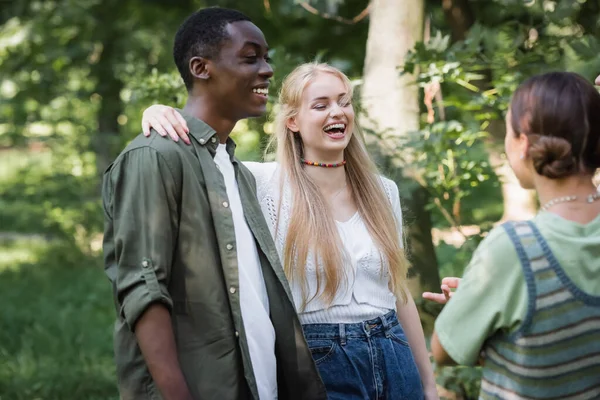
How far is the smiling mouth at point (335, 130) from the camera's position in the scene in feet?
10.8

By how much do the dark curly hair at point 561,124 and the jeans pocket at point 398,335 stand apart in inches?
44.0

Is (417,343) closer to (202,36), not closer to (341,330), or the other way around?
(341,330)

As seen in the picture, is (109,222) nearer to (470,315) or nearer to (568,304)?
(470,315)

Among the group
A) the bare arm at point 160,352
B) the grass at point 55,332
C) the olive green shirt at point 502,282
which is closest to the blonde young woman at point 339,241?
the bare arm at point 160,352

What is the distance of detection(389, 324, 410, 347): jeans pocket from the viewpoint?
3080 mm

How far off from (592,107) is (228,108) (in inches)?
45.9

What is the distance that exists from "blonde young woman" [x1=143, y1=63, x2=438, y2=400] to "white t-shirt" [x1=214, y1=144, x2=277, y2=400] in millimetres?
291

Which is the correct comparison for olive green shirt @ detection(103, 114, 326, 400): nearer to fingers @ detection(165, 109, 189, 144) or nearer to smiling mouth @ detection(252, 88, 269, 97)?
fingers @ detection(165, 109, 189, 144)

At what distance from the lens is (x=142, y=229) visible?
240 centimetres

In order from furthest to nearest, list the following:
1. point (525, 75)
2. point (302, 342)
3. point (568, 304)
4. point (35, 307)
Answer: point (35, 307) < point (525, 75) < point (302, 342) < point (568, 304)

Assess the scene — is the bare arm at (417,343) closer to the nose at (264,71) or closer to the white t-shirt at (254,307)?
the white t-shirt at (254,307)

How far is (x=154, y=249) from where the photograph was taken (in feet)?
7.86

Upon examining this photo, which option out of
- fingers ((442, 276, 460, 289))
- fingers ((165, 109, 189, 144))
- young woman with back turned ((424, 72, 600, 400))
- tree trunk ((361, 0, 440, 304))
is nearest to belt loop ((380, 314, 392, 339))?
fingers ((442, 276, 460, 289))

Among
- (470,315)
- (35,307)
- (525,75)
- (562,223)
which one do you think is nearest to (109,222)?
(470,315)
